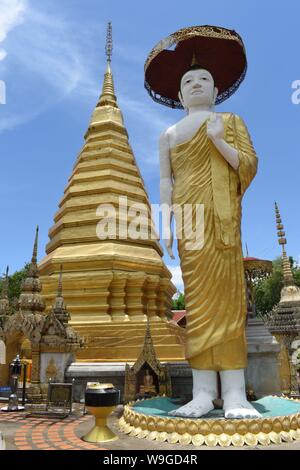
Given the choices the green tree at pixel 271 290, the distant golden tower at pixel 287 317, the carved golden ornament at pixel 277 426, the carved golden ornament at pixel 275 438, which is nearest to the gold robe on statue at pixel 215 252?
the carved golden ornament at pixel 277 426

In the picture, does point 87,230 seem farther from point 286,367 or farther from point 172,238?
point 286,367

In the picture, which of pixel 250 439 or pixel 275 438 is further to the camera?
pixel 275 438

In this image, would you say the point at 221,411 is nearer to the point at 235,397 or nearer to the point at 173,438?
the point at 235,397

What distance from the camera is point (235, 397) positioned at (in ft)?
19.9

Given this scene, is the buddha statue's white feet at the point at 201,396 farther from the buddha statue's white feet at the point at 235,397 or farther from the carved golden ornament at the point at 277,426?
the carved golden ornament at the point at 277,426

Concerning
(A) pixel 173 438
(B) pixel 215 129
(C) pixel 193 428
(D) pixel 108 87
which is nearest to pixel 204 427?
(C) pixel 193 428

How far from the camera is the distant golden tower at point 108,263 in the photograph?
11508mm

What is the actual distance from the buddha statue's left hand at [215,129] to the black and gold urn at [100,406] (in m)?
4.53

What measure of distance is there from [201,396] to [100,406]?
1.76m

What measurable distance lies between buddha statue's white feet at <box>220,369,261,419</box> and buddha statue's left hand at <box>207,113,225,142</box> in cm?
401

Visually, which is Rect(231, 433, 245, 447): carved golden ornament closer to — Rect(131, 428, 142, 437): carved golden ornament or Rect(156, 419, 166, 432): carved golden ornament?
Rect(156, 419, 166, 432): carved golden ornament

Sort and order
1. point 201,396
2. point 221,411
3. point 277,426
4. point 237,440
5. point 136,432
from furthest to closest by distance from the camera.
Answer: point 201,396 → point 221,411 → point 136,432 → point 277,426 → point 237,440

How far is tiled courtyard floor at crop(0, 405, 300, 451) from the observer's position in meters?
5.27

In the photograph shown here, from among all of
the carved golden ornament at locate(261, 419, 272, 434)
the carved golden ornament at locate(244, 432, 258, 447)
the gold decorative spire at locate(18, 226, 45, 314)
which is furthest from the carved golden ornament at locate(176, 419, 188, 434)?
the gold decorative spire at locate(18, 226, 45, 314)
